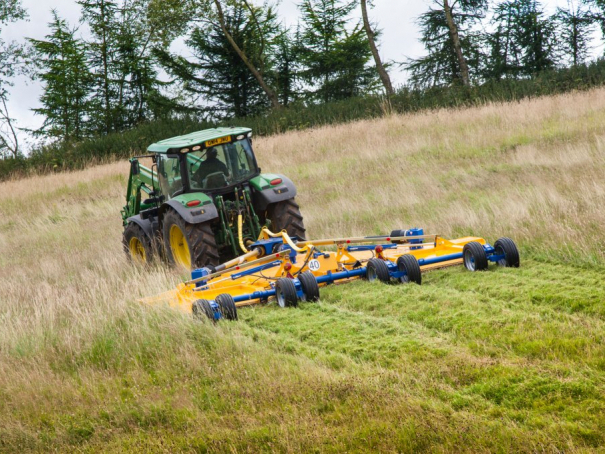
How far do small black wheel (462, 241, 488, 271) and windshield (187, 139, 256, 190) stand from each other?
137 inches

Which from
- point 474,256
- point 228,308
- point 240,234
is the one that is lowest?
point 474,256

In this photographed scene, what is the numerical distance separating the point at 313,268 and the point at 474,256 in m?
1.80

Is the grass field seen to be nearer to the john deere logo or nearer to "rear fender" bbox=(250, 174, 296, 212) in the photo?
"rear fender" bbox=(250, 174, 296, 212)

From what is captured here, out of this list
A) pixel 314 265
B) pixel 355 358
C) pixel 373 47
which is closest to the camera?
pixel 355 358

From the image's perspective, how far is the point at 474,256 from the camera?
Result: 303 inches

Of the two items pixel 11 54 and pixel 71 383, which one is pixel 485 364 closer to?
pixel 71 383

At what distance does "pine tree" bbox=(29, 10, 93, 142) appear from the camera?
3669 centimetres

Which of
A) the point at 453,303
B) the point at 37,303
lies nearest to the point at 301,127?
the point at 37,303

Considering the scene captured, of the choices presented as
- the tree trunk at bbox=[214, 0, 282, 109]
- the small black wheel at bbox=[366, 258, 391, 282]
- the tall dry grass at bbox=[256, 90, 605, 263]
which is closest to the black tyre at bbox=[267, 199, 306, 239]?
the small black wheel at bbox=[366, 258, 391, 282]

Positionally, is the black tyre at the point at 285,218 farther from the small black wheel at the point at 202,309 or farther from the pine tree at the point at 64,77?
the pine tree at the point at 64,77

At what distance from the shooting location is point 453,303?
658 centimetres

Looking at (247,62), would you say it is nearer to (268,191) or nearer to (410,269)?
(268,191)

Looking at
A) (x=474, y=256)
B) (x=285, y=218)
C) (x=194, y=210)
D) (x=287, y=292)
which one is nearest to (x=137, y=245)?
(x=194, y=210)

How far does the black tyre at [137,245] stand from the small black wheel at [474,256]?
15.2ft
